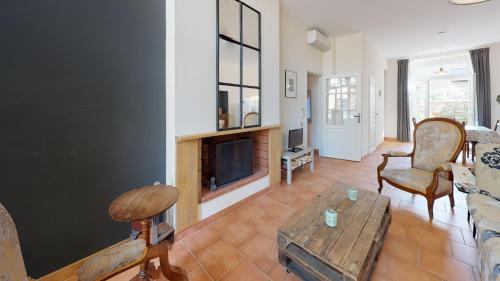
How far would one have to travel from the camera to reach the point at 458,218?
7.07 feet

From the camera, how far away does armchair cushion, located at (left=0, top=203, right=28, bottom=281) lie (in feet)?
1.93

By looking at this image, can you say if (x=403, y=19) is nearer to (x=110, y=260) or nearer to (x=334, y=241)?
(x=334, y=241)

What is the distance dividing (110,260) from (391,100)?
8382 millimetres

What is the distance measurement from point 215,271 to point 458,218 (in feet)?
8.46

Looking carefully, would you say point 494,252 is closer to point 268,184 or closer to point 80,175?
point 268,184

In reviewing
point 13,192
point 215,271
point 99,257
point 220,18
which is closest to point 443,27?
point 220,18

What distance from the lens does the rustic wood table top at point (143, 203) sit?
1068 mm

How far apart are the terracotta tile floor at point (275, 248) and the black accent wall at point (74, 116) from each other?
591 millimetres

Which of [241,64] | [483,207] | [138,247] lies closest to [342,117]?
[241,64]

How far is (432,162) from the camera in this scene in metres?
2.43

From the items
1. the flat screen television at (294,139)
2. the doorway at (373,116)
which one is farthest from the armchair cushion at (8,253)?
the doorway at (373,116)

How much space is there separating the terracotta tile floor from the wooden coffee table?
205mm

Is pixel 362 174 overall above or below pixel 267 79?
below

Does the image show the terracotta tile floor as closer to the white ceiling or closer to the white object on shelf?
the white object on shelf
